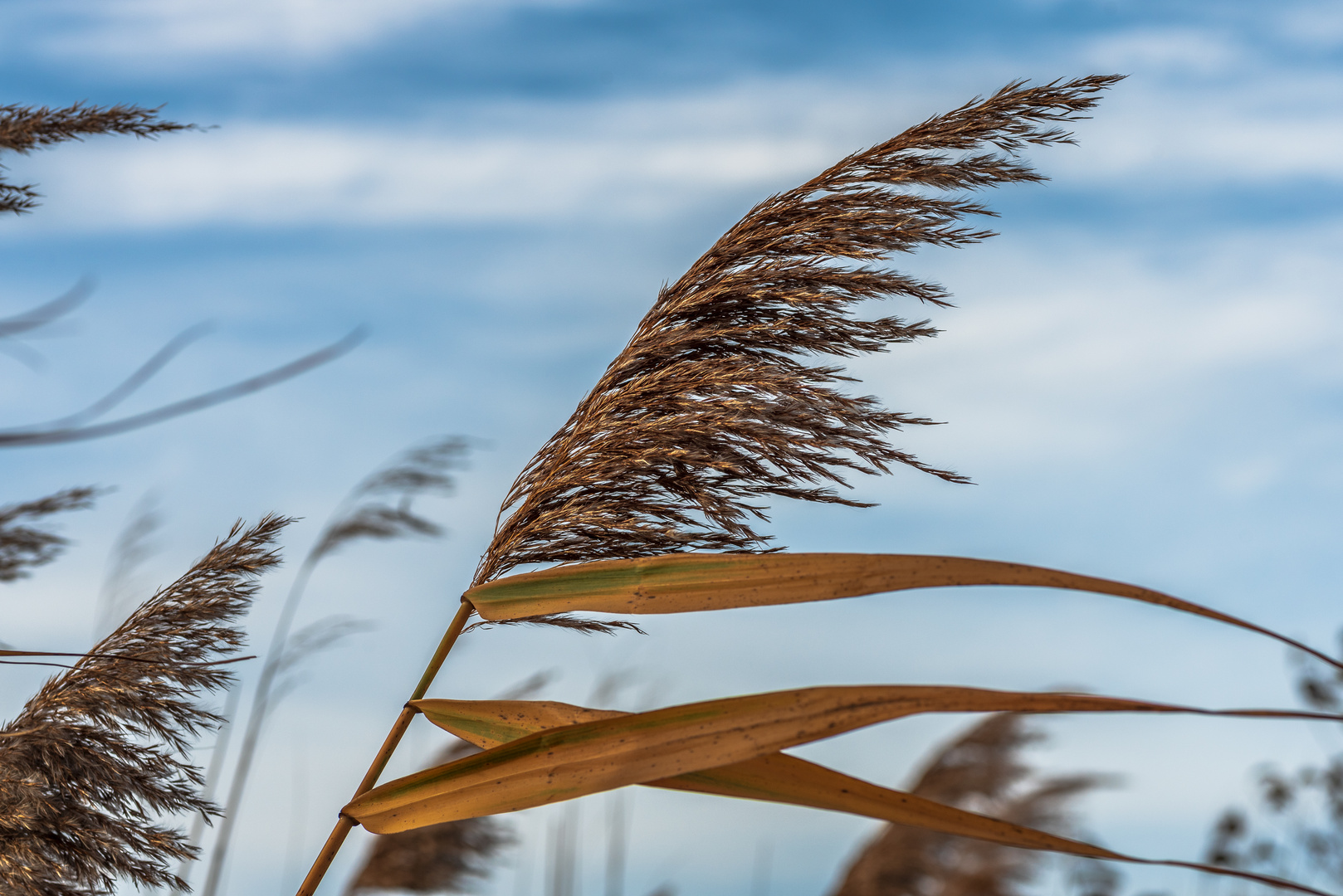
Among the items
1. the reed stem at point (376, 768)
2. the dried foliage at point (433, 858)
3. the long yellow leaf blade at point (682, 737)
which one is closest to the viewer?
the long yellow leaf blade at point (682, 737)

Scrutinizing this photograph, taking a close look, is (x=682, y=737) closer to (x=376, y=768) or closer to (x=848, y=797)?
(x=848, y=797)

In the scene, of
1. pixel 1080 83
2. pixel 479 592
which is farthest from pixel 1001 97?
pixel 479 592

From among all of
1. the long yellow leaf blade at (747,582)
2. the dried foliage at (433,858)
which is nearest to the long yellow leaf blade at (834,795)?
the long yellow leaf blade at (747,582)

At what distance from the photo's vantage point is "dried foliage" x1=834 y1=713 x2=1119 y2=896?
4.19 metres

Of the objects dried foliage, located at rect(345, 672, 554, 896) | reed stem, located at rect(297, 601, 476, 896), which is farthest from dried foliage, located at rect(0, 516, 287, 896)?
dried foliage, located at rect(345, 672, 554, 896)

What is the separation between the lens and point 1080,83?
1.55m

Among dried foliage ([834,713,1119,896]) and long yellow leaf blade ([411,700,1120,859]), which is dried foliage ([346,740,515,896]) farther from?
long yellow leaf blade ([411,700,1120,859])

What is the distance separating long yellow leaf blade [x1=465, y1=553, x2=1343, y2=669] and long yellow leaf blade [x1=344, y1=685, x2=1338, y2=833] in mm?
125

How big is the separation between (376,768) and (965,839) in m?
3.26

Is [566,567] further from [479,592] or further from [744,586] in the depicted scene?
[744,586]

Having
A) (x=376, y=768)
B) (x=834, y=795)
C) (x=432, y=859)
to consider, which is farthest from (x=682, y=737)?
(x=432, y=859)

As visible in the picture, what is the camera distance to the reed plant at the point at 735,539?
112 cm

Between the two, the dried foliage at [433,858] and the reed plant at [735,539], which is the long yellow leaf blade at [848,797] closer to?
the reed plant at [735,539]

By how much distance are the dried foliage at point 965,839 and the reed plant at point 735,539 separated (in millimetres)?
2911
